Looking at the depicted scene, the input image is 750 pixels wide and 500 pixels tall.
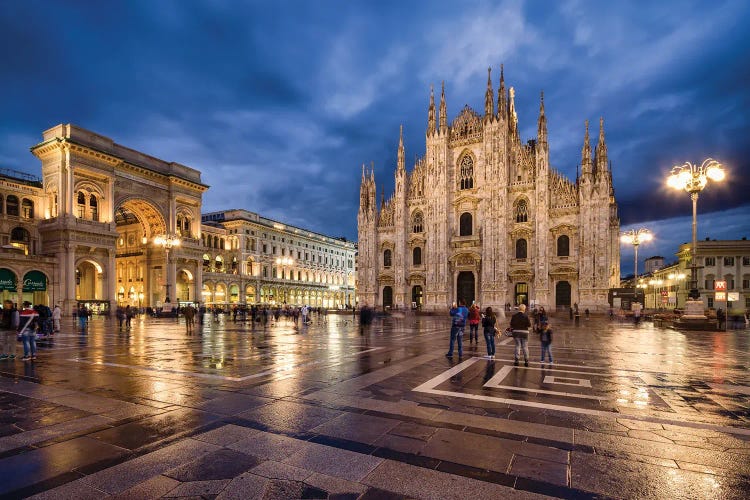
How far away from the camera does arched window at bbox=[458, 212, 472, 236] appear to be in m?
45.5

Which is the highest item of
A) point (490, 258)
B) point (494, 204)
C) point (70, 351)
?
point (494, 204)

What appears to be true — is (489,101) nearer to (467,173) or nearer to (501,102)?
(501,102)

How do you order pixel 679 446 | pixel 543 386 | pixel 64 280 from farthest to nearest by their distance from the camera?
pixel 64 280
pixel 543 386
pixel 679 446

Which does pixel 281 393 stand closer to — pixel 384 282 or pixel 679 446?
pixel 679 446

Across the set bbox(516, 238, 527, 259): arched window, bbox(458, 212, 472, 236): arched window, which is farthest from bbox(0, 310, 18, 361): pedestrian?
bbox(516, 238, 527, 259): arched window

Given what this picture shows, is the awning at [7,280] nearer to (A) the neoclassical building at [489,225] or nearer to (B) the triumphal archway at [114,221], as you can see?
(B) the triumphal archway at [114,221]

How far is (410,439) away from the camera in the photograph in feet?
14.9

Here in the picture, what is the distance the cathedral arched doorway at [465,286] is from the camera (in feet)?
148

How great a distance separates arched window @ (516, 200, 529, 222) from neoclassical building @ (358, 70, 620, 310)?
0.11 metres

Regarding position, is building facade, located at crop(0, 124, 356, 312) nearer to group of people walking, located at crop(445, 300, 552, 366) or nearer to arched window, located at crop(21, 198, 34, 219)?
arched window, located at crop(21, 198, 34, 219)

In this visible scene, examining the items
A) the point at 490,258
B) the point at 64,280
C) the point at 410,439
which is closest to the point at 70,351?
the point at 410,439

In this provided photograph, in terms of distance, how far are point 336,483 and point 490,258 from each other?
41.5 m

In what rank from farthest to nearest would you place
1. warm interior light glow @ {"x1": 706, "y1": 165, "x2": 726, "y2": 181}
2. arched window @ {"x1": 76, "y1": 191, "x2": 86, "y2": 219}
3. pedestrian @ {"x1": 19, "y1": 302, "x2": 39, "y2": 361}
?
arched window @ {"x1": 76, "y1": 191, "x2": 86, "y2": 219}, warm interior light glow @ {"x1": 706, "y1": 165, "x2": 726, "y2": 181}, pedestrian @ {"x1": 19, "y1": 302, "x2": 39, "y2": 361}

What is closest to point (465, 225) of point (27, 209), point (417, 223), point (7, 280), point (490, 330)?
point (417, 223)
